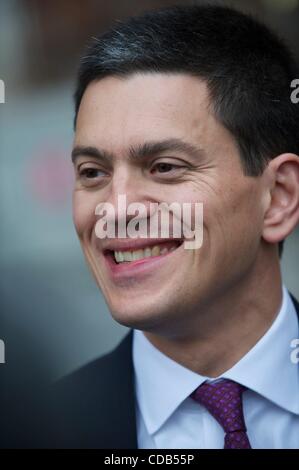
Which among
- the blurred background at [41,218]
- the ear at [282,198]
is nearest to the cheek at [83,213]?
the blurred background at [41,218]

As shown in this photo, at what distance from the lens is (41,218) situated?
1.68m

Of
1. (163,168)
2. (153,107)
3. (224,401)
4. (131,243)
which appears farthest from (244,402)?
(153,107)

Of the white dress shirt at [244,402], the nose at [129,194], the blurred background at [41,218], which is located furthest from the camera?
the blurred background at [41,218]

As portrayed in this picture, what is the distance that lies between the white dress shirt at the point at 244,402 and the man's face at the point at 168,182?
0.17 m

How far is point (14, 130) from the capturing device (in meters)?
1.66

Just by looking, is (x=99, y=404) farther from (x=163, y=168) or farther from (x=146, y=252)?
(x=163, y=168)

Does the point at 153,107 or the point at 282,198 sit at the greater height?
the point at 153,107

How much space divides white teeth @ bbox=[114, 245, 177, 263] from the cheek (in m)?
→ 0.09

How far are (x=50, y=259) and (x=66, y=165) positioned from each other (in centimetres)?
24

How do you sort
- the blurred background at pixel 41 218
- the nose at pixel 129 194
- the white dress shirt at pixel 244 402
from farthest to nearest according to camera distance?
the blurred background at pixel 41 218 < the white dress shirt at pixel 244 402 < the nose at pixel 129 194

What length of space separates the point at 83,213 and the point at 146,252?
165mm

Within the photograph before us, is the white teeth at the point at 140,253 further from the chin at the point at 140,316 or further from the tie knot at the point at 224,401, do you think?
the tie knot at the point at 224,401

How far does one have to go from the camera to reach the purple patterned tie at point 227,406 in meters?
1.39
